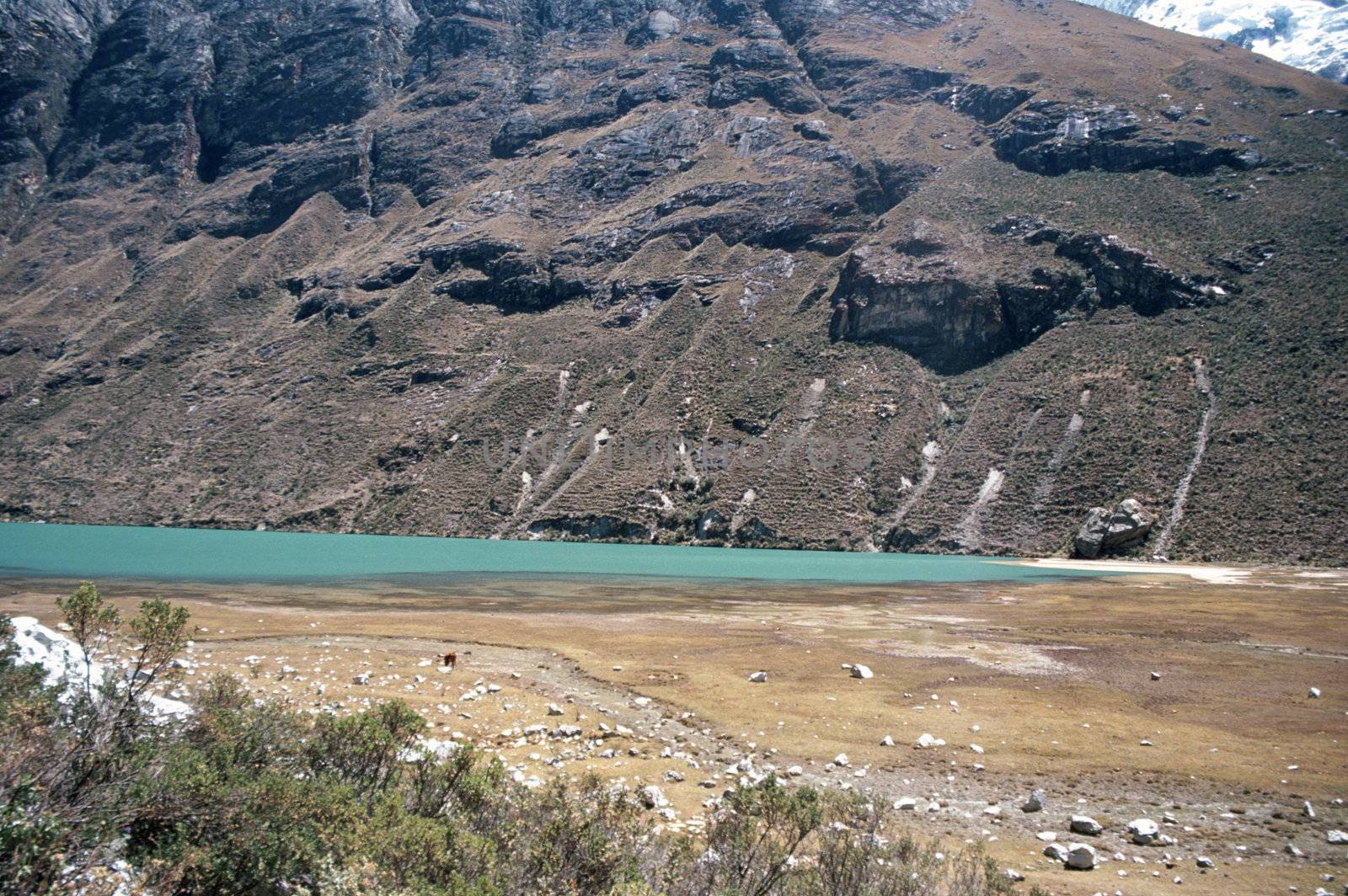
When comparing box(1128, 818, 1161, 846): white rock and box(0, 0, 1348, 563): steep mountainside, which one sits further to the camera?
box(0, 0, 1348, 563): steep mountainside

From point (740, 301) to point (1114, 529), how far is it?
69.2 m

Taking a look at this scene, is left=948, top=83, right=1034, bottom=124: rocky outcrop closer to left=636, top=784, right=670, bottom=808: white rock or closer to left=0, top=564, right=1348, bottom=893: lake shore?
left=0, top=564, right=1348, bottom=893: lake shore

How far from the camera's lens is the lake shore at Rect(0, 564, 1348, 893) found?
11438 millimetres

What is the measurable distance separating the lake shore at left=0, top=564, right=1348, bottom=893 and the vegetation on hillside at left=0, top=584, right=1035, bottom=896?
310 cm

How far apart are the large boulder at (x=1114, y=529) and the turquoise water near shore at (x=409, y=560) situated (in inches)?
322

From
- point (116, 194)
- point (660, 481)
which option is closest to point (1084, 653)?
point (660, 481)

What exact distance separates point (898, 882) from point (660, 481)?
9055 centimetres

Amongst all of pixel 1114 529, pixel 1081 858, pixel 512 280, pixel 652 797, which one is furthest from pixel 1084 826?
pixel 512 280

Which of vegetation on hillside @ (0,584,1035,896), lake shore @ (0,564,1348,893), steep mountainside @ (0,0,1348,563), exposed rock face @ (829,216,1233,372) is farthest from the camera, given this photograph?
exposed rock face @ (829,216,1233,372)

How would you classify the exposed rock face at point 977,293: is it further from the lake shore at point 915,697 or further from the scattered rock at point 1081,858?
the scattered rock at point 1081,858

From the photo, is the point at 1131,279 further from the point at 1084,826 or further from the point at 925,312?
the point at 1084,826

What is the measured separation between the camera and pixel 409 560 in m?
61.5

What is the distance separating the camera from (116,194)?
18325 centimetres

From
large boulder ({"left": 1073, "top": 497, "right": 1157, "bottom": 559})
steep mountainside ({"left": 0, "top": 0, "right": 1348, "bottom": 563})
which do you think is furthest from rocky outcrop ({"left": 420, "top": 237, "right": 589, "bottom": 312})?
large boulder ({"left": 1073, "top": 497, "right": 1157, "bottom": 559})
